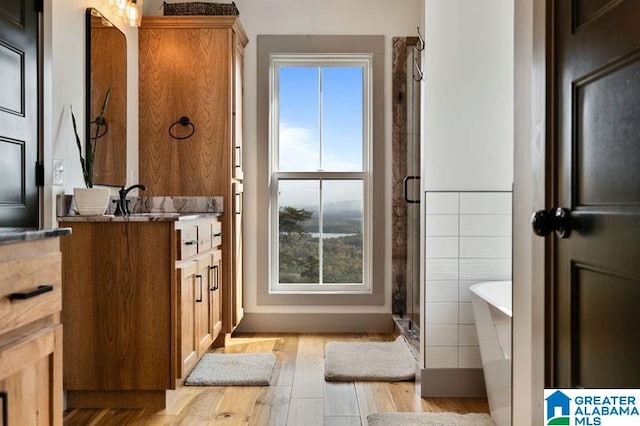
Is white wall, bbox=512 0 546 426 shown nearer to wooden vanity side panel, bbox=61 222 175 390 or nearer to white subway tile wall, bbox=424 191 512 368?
white subway tile wall, bbox=424 191 512 368

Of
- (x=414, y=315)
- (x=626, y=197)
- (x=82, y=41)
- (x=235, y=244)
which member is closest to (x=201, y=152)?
(x=235, y=244)

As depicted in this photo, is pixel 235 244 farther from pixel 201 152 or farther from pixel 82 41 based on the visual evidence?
pixel 82 41

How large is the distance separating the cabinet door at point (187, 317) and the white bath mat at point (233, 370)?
19 cm

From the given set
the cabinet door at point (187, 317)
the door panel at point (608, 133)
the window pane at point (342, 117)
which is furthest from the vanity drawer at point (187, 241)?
the door panel at point (608, 133)

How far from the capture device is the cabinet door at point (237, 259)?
3783 mm

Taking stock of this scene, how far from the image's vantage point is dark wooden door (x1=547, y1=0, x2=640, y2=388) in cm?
101

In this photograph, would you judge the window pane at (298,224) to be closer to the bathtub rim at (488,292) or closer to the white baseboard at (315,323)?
the white baseboard at (315,323)

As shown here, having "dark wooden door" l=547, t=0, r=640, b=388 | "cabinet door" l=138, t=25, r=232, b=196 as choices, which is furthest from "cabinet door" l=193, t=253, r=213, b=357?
"dark wooden door" l=547, t=0, r=640, b=388

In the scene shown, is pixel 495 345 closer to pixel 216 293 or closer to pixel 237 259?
pixel 216 293

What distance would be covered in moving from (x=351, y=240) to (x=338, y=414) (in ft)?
6.15

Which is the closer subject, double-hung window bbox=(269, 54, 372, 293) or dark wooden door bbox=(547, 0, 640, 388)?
dark wooden door bbox=(547, 0, 640, 388)

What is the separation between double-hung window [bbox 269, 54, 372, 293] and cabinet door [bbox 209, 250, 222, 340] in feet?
2.47

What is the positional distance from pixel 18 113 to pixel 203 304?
1.38 m

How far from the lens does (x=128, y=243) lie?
8.47ft
